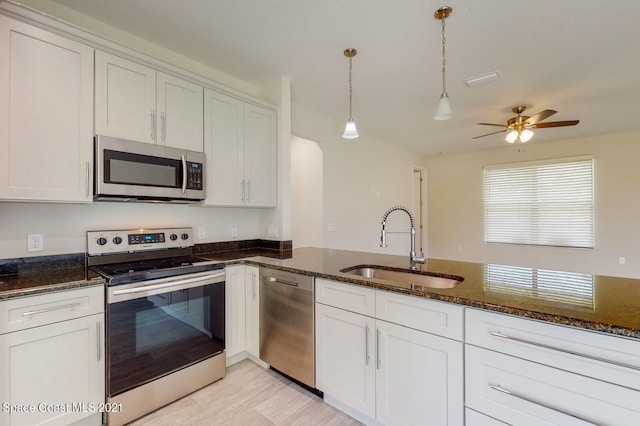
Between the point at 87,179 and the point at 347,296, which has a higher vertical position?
the point at 87,179

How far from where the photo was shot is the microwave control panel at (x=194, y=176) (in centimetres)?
219

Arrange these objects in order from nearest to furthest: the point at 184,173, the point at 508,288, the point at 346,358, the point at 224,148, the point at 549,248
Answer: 1. the point at 508,288
2. the point at 346,358
3. the point at 184,173
4. the point at 224,148
5. the point at 549,248

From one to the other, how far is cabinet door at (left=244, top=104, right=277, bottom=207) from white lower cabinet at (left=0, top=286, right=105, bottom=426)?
4.73ft

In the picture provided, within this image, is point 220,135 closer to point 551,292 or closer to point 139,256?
point 139,256

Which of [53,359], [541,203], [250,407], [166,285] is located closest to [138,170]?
[166,285]

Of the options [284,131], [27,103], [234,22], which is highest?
[234,22]

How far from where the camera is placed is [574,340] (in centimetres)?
101

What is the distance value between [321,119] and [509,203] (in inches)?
169

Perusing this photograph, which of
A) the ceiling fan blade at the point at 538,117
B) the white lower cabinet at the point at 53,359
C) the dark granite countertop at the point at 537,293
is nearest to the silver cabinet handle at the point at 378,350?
the dark granite countertop at the point at 537,293

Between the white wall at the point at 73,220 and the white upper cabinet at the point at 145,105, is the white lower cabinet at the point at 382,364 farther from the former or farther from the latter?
the white upper cabinet at the point at 145,105

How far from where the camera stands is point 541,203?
523cm

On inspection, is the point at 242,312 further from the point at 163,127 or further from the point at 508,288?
the point at 508,288

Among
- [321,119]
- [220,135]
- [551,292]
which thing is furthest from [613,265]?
[220,135]

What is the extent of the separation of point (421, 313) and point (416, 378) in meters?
0.34
